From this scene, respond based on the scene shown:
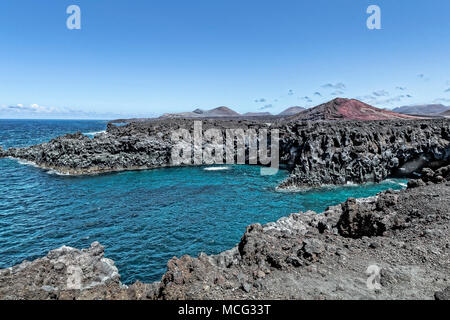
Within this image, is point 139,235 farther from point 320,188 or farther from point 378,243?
point 320,188

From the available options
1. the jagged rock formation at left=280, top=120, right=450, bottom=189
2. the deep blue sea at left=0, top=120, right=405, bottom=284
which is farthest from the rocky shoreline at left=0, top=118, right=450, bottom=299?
the jagged rock formation at left=280, top=120, right=450, bottom=189

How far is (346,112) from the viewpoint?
78.2 meters

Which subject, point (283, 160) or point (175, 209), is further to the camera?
point (283, 160)

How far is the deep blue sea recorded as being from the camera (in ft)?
60.6

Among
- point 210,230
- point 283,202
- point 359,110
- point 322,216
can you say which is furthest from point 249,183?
point 359,110

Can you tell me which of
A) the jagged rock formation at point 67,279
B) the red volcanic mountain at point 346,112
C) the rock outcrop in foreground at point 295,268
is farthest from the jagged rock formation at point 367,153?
the red volcanic mountain at point 346,112

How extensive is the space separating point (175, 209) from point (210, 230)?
21.2 ft

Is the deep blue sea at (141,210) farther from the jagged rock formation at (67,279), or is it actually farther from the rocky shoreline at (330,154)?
the jagged rock formation at (67,279)

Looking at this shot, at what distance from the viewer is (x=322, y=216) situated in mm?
17766

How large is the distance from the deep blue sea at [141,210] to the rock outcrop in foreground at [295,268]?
5062mm

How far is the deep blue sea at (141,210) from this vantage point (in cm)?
1848

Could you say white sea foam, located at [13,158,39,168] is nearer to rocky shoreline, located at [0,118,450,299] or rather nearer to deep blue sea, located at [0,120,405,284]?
deep blue sea, located at [0,120,405,284]

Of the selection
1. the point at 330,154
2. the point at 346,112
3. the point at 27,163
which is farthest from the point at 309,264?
the point at 346,112

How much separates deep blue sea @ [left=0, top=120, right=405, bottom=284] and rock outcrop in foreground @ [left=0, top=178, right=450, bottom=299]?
5062mm
